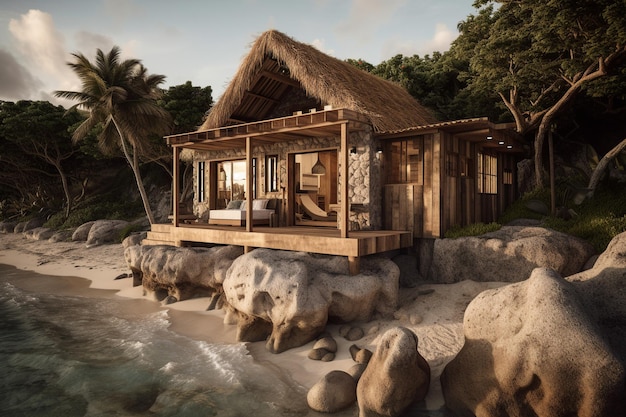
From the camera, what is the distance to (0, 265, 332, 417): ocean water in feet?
17.8

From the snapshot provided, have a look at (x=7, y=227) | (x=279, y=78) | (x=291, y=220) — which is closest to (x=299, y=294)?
(x=291, y=220)

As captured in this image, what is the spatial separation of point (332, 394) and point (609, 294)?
3.87 metres

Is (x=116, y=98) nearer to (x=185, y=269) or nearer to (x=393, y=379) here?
(x=185, y=269)

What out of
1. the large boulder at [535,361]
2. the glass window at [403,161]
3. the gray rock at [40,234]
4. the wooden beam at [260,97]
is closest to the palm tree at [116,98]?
the wooden beam at [260,97]

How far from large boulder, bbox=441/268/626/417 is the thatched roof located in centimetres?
570

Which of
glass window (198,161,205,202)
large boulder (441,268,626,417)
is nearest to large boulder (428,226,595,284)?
large boulder (441,268,626,417)

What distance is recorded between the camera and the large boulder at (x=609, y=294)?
15.5 feet

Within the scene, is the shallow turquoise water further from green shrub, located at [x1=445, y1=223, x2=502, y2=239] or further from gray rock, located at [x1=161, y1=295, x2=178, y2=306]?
green shrub, located at [x1=445, y1=223, x2=502, y2=239]

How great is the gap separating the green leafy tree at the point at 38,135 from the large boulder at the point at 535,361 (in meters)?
22.1

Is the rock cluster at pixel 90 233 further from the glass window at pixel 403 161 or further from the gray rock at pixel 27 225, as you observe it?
the glass window at pixel 403 161

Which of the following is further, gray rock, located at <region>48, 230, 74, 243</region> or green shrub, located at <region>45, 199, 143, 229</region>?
green shrub, located at <region>45, 199, 143, 229</region>

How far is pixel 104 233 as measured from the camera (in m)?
18.5

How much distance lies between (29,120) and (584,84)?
25.9m

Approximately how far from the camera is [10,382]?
6.45 meters
